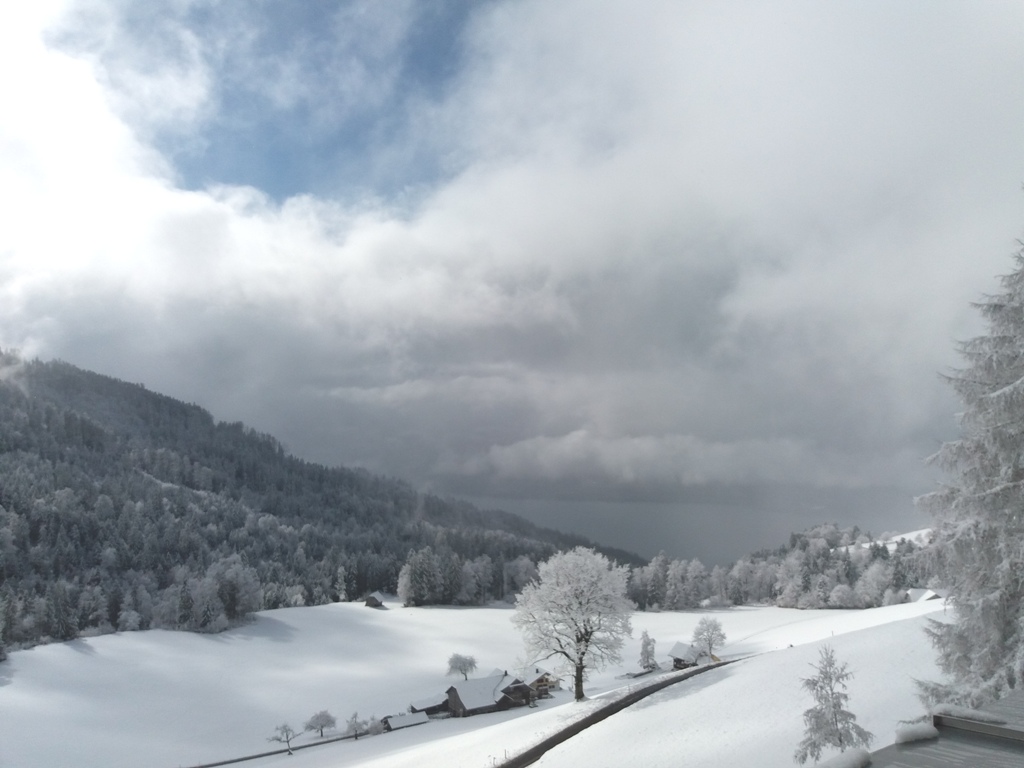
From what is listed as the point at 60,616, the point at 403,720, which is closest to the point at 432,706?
the point at 403,720

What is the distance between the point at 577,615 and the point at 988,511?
114 feet

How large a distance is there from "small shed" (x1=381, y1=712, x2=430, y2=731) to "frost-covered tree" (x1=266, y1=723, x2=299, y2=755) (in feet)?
27.9

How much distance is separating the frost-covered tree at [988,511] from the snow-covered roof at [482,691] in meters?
57.3

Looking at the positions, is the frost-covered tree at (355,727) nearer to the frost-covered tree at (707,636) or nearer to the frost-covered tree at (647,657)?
the frost-covered tree at (647,657)

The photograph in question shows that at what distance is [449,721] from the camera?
199 feet

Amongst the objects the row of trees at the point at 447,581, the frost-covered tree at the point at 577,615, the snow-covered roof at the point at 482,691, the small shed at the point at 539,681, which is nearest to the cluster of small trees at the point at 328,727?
the snow-covered roof at the point at 482,691

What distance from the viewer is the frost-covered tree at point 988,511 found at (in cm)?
1281

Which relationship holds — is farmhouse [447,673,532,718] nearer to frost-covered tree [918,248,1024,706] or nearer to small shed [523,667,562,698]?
small shed [523,667,562,698]

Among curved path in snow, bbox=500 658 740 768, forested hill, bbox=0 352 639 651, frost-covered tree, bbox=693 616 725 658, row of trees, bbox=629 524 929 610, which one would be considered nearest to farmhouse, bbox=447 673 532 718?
frost-covered tree, bbox=693 616 725 658

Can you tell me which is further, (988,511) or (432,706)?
(432,706)

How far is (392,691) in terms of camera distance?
74.6 meters

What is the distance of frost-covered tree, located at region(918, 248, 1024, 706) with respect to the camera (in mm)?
12812

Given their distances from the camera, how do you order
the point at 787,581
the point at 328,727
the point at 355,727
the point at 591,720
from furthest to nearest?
the point at 787,581, the point at 328,727, the point at 355,727, the point at 591,720

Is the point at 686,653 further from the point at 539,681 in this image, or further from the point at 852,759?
the point at 852,759
